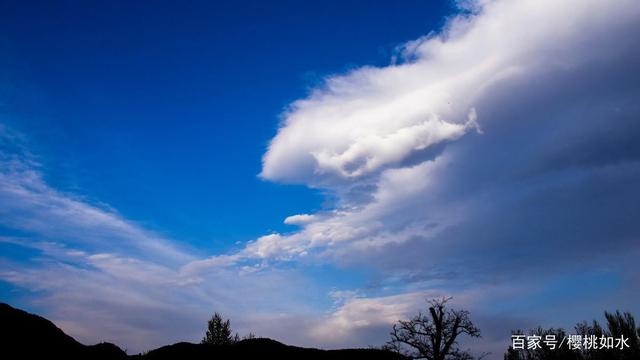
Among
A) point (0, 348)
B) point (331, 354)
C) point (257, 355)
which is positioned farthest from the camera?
point (331, 354)

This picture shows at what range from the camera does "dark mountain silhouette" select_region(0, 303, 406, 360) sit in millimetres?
14383

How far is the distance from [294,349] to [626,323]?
5054 centimetres

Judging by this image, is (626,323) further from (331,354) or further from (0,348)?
(0,348)

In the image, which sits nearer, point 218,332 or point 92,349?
point 92,349

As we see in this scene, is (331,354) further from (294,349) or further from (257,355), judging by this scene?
(257,355)

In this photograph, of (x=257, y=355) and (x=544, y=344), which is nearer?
(x=257, y=355)

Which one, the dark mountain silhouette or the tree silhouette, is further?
the tree silhouette

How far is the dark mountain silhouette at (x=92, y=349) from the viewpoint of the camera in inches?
566

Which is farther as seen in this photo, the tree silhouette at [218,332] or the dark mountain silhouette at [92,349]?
the tree silhouette at [218,332]

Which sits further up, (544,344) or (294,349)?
(294,349)

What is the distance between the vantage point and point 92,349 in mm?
16250

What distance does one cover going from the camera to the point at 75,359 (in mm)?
15055

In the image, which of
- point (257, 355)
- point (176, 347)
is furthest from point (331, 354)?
point (176, 347)

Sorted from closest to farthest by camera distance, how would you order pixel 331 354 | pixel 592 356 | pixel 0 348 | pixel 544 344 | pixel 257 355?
pixel 0 348, pixel 257 355, pixel 331 354, pixel 592 356, pixel 544 344
